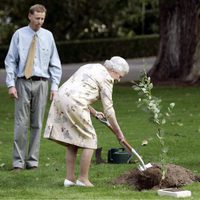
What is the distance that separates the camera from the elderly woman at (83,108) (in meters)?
8.45

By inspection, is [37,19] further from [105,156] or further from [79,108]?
[105,156]

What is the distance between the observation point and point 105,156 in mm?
11234

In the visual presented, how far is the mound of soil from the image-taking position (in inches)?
337

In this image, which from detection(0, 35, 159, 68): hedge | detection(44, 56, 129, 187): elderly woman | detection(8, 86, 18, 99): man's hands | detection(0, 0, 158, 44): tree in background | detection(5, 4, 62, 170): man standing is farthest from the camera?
detection(0, 35, 159, 68): hedge

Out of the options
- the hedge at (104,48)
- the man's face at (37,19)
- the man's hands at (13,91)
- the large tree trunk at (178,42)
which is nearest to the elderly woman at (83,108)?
the man's hands at (13,91)

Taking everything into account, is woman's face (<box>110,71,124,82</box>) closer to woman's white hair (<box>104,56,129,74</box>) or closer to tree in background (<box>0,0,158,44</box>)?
woman's white hair (<box>104,56,129,74</box>)

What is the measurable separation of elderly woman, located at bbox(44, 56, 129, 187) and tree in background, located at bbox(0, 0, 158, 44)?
2647cm

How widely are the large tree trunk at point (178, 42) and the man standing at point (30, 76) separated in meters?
14.0

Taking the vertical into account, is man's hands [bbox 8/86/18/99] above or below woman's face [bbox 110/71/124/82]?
below

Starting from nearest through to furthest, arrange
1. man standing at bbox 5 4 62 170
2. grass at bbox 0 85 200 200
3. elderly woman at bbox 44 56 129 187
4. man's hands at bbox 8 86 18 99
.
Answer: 1. grass at bbox 0 85 200 200
2. elderly woman at bbox 44 56 129 187
3. man's hands at bbox 8 86 18 99
4. man standing at bbox 5 4 62 170

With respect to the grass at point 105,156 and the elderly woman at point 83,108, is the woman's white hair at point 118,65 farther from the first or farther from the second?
the grass at point 105,156

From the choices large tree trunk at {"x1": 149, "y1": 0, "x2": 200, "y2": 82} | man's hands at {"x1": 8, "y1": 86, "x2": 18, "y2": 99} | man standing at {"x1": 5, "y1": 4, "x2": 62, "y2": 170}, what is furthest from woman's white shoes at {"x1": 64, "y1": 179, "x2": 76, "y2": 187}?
large tree trunk at {"x1": 149, "y1": 0, "x2": 200, "y2": 82}

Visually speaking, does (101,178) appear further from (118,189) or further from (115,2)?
(115,2)

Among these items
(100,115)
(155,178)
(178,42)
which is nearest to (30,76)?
(100,115)
